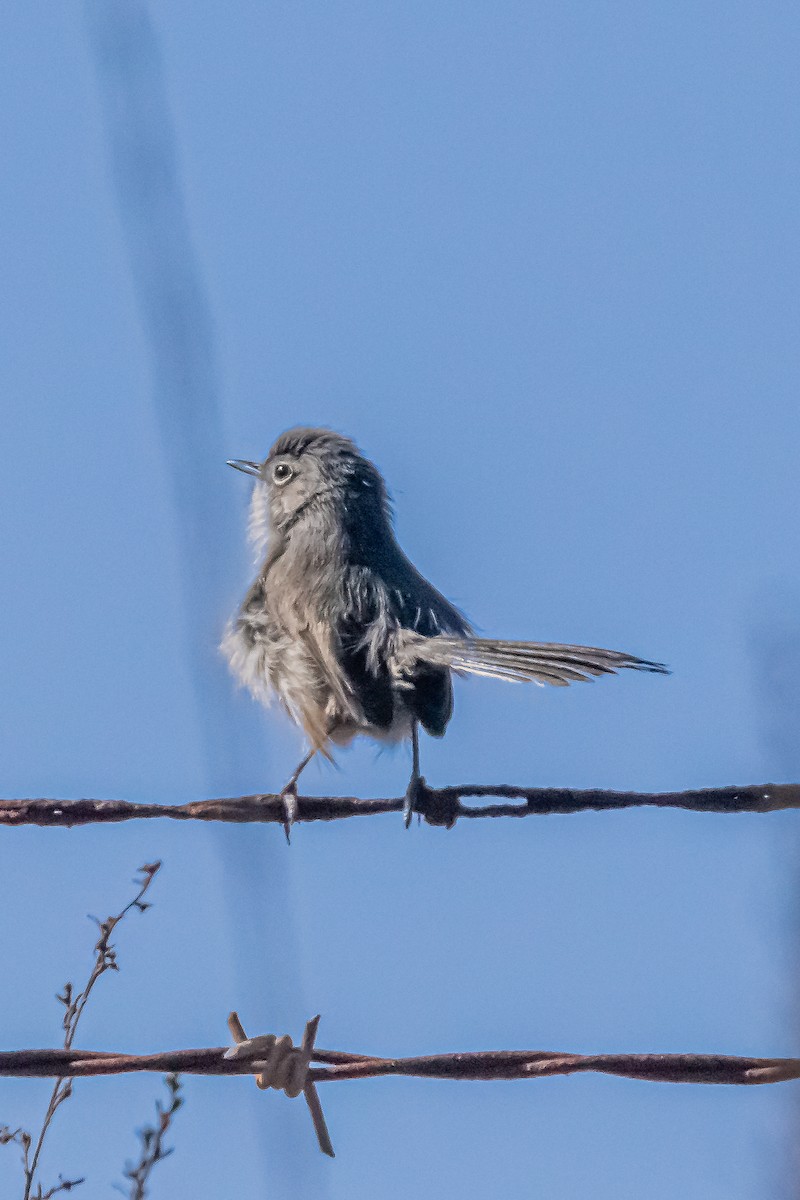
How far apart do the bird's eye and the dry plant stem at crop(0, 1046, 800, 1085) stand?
3352 millimetres

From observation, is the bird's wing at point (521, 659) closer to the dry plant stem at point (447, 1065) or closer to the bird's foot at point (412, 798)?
the bird's foot at point (412, 798)

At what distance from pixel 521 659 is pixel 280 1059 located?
1.73 meters

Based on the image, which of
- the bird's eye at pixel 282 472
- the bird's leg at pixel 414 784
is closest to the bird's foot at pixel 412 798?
the bird's leg at pixel 414 784

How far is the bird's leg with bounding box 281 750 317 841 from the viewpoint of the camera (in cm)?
337

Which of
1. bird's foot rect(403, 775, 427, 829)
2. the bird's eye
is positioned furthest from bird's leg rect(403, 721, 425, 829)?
the bird's eye

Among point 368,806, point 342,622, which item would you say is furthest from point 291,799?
point 342,622

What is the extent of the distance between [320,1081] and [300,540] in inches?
116

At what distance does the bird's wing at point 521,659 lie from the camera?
3.93 metres

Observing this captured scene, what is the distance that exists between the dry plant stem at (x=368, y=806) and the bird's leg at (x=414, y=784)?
4.6 inches

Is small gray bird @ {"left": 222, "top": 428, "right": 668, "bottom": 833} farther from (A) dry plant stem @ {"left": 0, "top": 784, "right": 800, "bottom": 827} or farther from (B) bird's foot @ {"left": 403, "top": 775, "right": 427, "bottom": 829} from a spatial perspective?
(A) dry plant stem @ {"left": 0, "top": 784, "right": 800, "bottom": 827}

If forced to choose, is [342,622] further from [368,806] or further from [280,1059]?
[280,1059]

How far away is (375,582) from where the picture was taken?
5.10 metres

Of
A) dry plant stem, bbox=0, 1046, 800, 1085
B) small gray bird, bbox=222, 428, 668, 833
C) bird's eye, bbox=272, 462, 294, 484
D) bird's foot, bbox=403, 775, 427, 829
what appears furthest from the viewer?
bird's eye, bbox=272, 462, 294, 484

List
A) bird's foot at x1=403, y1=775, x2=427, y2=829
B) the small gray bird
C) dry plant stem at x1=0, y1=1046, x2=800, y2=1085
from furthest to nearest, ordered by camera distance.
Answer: the small gray bird < bird's foot at x1=403, y1=775, x2=427, y2=829 < dry plant stem at x1=0, y1=1046, x2=800, y2=1085
